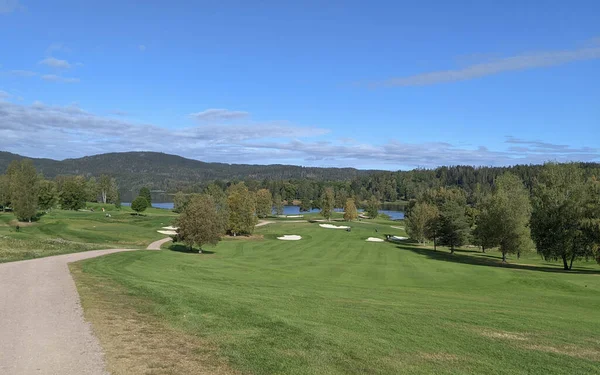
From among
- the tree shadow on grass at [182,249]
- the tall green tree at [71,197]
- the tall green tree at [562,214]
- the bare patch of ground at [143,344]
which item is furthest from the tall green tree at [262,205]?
the bare patch of ground at [143,344]

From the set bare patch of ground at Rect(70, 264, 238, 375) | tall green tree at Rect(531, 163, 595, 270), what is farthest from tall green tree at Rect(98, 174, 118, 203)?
bare patch of ground at Rect(70, 264, 238, 375)

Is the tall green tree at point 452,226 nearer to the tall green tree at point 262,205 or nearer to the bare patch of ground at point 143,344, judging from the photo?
the bare patch of ground at point 143,344

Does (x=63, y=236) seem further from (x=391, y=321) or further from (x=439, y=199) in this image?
(x=439, y=199)

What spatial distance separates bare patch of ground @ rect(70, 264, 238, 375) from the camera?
27.9ft

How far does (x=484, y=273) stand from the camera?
3809 cm

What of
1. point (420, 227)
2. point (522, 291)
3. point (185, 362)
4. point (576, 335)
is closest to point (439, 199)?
point (420, 227)

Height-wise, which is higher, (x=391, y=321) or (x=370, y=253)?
(x=391, y=321)

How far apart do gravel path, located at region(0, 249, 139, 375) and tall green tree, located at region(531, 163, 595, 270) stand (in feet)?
147

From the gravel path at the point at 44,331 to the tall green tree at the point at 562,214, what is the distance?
4468cm

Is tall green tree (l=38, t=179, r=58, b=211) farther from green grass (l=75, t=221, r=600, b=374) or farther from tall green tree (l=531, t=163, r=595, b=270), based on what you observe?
tall green tree (l=531, t=163, r=595, b=270)

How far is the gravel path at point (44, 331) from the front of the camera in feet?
27.8

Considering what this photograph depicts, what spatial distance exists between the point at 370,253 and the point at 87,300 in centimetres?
4226

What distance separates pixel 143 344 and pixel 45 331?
2.93 meters

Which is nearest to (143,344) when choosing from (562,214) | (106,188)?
(562,214)
